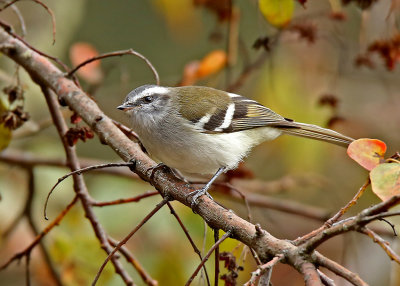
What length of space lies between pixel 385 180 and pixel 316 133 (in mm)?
1940

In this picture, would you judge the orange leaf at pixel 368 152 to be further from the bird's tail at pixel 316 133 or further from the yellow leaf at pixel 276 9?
the bird's tail at pixel 316 133

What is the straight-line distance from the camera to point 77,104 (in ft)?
8.45

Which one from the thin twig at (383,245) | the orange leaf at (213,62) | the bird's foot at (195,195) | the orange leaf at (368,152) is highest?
the orange leaf at (368,152)

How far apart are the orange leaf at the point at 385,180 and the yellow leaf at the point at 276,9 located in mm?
1231

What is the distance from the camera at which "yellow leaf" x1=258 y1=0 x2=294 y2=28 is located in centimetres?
252

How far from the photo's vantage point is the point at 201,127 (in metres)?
3.11

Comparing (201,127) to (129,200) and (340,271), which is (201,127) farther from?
(340,271)

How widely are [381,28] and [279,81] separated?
1.26 meters

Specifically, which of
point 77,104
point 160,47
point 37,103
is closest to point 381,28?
point 77,104

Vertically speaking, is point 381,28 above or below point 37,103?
above

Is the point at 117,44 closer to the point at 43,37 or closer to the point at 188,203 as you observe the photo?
the point at 43,37

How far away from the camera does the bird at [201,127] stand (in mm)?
2953

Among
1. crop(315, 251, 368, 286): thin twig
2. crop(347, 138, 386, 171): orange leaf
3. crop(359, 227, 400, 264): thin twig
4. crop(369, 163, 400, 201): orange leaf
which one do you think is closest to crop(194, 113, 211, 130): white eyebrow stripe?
crop(347, 138, 386, 171): orange leaf

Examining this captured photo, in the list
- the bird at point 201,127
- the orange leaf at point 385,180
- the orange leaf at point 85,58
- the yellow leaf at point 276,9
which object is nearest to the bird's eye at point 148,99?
the bird at point 201,127
